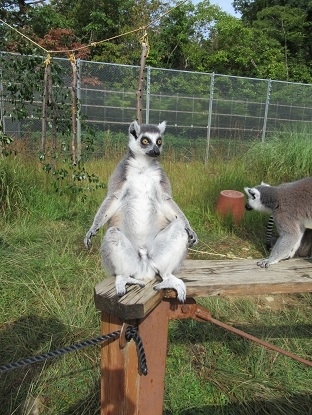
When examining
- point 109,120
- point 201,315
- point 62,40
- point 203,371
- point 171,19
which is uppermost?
point 171,19

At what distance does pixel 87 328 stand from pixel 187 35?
747 inches

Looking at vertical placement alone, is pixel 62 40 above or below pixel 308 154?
above

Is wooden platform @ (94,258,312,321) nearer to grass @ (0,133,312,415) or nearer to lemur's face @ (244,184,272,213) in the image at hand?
grass @ (0,133,312,415)

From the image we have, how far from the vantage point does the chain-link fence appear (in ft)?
31.7

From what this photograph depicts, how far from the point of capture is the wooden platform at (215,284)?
1.61 m

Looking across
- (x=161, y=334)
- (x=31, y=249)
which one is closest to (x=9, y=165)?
(x=31, y=249)

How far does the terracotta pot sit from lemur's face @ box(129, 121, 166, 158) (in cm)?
296

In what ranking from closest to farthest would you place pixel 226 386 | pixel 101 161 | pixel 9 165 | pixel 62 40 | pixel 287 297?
pixel 226 386 → pixel 287 297 → pixel 9 165 → pixel 101 161 → pixel 62 40

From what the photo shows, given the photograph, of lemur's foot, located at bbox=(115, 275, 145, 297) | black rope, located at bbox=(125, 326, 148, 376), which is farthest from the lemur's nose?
black rope, located at bbox=(125, 326, 148, 376)

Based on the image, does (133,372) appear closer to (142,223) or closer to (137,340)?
(137,340)

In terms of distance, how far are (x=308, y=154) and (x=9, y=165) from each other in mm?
5344

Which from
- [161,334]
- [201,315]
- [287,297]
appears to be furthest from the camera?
[287,297]

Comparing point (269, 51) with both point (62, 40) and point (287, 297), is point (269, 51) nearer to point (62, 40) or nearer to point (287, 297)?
point (62, 40)

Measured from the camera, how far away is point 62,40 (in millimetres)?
14328
